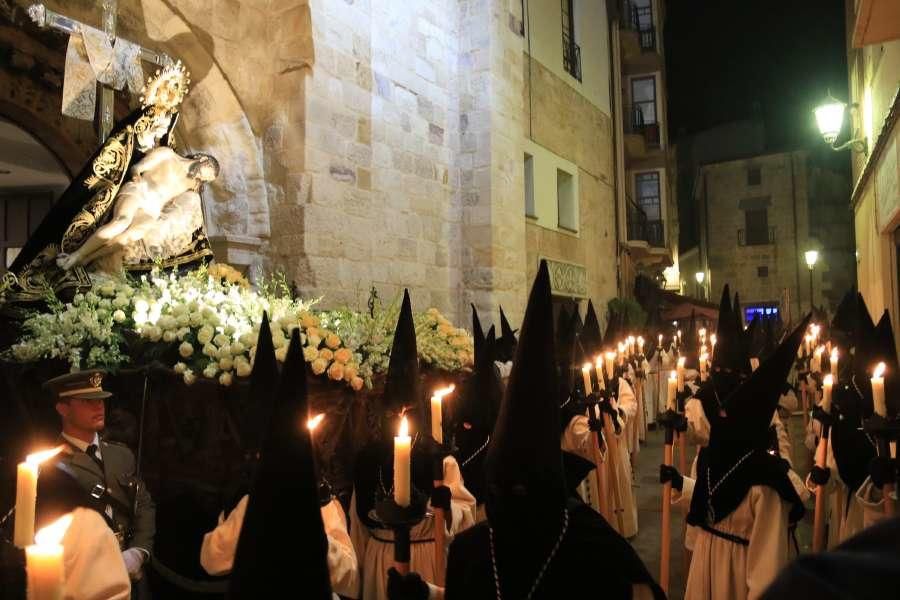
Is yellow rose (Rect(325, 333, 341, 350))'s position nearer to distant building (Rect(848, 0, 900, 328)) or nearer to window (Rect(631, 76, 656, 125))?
distant building (Rect(848, 0, 900, 328))

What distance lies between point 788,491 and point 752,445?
280 millimetres

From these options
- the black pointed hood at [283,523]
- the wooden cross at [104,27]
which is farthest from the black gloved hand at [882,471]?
the wooden cross at [104,27]

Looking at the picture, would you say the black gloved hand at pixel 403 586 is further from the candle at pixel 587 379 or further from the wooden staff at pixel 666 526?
the candle at pixel 587 379

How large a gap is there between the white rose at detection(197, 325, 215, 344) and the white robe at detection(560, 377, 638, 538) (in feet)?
9.10

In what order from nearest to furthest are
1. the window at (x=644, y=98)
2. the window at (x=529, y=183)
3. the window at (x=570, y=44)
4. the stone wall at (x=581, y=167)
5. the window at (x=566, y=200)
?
the window at (x=529, y=183) → the stone wall at (x=581, y=167) → the window at (x=566, y=200) → the window at (x=570, y=44) → the window at (x=644, y=98)

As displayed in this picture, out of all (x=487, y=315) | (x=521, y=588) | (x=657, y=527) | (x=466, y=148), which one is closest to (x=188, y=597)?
(x=521, y=588)

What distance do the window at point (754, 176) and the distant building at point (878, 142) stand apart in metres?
20.5

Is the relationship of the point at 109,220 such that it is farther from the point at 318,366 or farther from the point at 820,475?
the point at 820,475

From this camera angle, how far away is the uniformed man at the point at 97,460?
3111 millimetres

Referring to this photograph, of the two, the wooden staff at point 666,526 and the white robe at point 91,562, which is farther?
the wooden staff at point 666,526

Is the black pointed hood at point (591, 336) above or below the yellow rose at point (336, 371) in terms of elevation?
above

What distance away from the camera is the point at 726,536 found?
12.5 ft

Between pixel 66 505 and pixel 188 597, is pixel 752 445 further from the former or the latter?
pixel 66 505

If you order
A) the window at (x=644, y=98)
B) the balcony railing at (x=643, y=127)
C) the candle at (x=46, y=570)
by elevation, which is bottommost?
the candle at (x=46, y=570)
